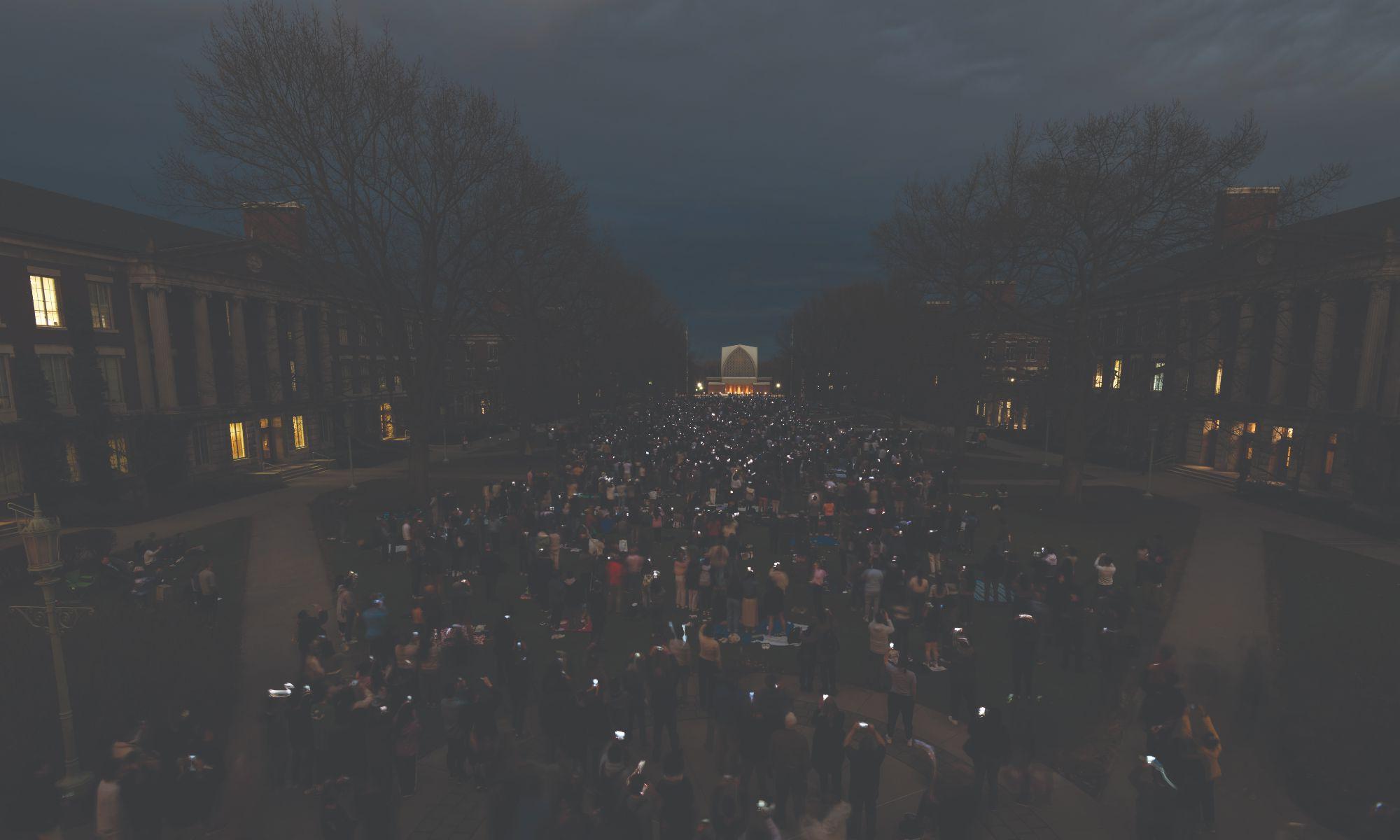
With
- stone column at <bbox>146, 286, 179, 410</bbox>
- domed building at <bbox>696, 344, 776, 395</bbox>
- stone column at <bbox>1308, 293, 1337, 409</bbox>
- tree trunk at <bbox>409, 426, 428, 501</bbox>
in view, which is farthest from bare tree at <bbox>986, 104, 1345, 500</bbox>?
domed building at <bbox>696, 344, 776, 395</bbox>

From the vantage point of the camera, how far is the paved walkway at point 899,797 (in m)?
7.49

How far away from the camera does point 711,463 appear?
91.4 ft

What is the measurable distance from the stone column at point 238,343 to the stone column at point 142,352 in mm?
4494

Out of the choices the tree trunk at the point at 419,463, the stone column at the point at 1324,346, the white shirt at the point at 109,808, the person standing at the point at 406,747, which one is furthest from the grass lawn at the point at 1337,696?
the tree trunk at the point at 419,463

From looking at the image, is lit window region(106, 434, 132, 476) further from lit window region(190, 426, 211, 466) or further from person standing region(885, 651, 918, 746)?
person standing region(885, 651, 918, 746)

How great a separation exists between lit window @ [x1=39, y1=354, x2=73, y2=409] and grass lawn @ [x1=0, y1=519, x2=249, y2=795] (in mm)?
19560

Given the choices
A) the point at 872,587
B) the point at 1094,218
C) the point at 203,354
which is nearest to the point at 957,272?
the point at 1094,218

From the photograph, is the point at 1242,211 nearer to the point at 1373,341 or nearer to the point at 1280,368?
the point at 1280,368

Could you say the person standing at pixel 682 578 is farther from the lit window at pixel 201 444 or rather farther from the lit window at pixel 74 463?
the lit window at pixel 201 444

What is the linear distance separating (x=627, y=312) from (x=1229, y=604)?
1843 inches

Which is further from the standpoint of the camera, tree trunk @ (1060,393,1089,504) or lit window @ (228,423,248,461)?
lit window @ (228,423,248,461)

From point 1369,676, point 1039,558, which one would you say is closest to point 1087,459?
point 1039,558

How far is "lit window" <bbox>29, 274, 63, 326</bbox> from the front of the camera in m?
Result: 27.5

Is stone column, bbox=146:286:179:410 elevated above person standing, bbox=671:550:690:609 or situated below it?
above
